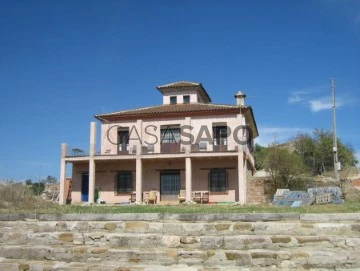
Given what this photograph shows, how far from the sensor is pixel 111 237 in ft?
29.6

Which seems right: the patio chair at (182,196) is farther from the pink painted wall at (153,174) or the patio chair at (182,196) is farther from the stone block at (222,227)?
the stone block at (222,227)

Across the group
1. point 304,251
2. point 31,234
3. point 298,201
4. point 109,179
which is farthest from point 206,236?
point 109,179

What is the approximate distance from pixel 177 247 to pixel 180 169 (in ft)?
62.1

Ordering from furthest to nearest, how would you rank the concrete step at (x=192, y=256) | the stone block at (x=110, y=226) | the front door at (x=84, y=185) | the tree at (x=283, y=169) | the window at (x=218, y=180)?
the front door at (x=84, y=185) < the tree at (x=283, y=169) < the window at (x=218, y=180) < the stone block at (x=110, y=226) < the concrete step at (x=192, y=256)

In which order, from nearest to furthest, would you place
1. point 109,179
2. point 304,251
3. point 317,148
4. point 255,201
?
point 304,251 < point 255,201 < point 109,179 < point 317,148

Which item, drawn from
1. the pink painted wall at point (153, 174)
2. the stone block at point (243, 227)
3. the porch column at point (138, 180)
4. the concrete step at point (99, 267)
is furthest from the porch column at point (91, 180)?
the stone block at point (243, 227)

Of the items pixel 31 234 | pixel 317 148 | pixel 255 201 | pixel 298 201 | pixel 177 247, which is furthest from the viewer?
pixel 317 148

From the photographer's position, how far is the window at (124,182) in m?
28.2

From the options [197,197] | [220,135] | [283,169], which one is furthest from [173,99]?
[283,169]

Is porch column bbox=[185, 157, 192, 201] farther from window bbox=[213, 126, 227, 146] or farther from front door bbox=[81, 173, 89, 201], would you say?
front door bbox=[81, 173, 89, 201]

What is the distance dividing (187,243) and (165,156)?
1761cm

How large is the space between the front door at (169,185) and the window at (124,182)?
218 centimetres

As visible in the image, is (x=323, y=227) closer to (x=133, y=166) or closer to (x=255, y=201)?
(x=255, y=201)

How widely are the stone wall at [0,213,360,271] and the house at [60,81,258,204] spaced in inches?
633
